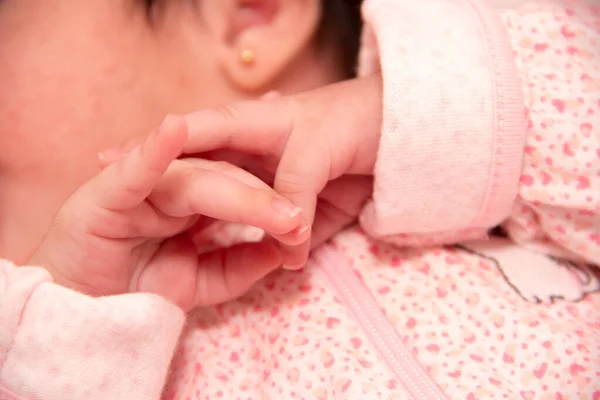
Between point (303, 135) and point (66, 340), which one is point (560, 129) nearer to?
point (303, 135)

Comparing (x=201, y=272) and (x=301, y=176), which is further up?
(x=301, y=176)

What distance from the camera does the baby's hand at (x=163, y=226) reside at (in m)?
0.53

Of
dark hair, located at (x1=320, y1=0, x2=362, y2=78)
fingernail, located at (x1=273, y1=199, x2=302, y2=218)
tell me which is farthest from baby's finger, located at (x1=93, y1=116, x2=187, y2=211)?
dark hair, located at (x1=320, y1=0, x2=362, y2=78)

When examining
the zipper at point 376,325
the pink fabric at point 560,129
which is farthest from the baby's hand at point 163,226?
the pink fabric at point 560,129

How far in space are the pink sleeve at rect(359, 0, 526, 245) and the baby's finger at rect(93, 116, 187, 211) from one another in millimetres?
255

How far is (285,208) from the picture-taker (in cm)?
53

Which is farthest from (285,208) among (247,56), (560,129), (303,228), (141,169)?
(560,129)

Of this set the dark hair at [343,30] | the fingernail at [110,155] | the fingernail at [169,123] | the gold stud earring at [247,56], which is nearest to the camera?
the fingernail at [169,123]

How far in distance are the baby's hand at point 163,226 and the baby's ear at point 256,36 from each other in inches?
6.7

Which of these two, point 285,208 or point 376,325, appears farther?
point 376,325

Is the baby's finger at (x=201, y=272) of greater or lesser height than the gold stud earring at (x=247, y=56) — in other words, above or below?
below

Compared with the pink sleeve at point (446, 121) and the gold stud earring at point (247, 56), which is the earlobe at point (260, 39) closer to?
the gold stud earring at point (247, 56)

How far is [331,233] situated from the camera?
78 centimetres

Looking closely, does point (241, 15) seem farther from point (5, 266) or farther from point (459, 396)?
point (459, 396)
